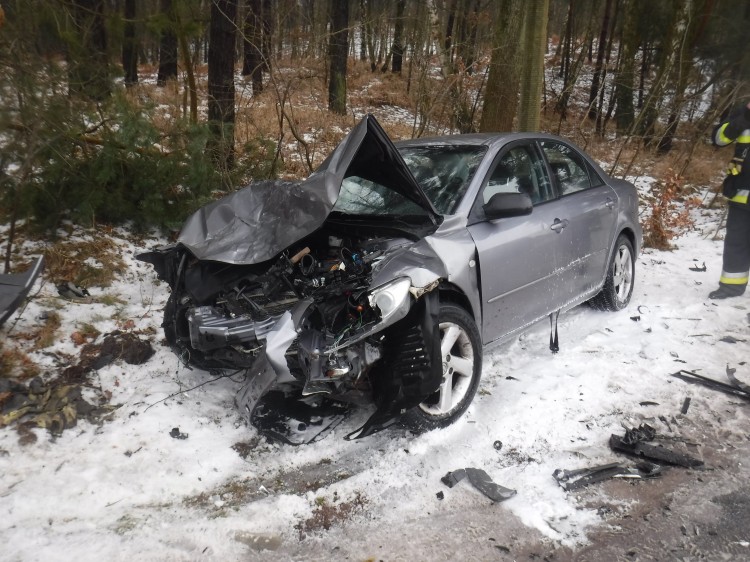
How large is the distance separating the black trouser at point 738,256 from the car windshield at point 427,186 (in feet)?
11.9

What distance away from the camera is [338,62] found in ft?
48.1

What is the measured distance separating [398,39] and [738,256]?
50.7 ft

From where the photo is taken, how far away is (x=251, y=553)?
2688 mm

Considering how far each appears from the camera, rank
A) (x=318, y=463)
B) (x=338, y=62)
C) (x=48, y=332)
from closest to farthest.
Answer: (x=318, y=463)
(x=48, y=332)
(x=338, y=62)

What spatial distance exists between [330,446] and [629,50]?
668 inches

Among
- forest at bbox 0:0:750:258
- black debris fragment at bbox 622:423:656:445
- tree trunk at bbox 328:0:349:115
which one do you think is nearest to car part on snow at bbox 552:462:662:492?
black debris fragment at bbox 622:423:656:445

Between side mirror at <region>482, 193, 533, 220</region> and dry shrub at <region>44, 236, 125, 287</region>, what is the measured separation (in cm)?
376

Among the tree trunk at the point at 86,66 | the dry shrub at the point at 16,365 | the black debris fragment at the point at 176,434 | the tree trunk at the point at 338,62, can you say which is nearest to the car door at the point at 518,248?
the black debris fragment at the point at 176,434

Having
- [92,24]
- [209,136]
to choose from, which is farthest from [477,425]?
[92,24]

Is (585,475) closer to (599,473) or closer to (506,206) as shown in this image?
(599,473)

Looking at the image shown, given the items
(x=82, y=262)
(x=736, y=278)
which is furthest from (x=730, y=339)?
(x=82, y=262)

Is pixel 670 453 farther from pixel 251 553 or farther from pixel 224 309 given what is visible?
pixel 224 309

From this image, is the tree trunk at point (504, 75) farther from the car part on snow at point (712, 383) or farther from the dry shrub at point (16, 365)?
the dry shrub at point (16, 365)

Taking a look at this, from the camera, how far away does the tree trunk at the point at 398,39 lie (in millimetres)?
17406
